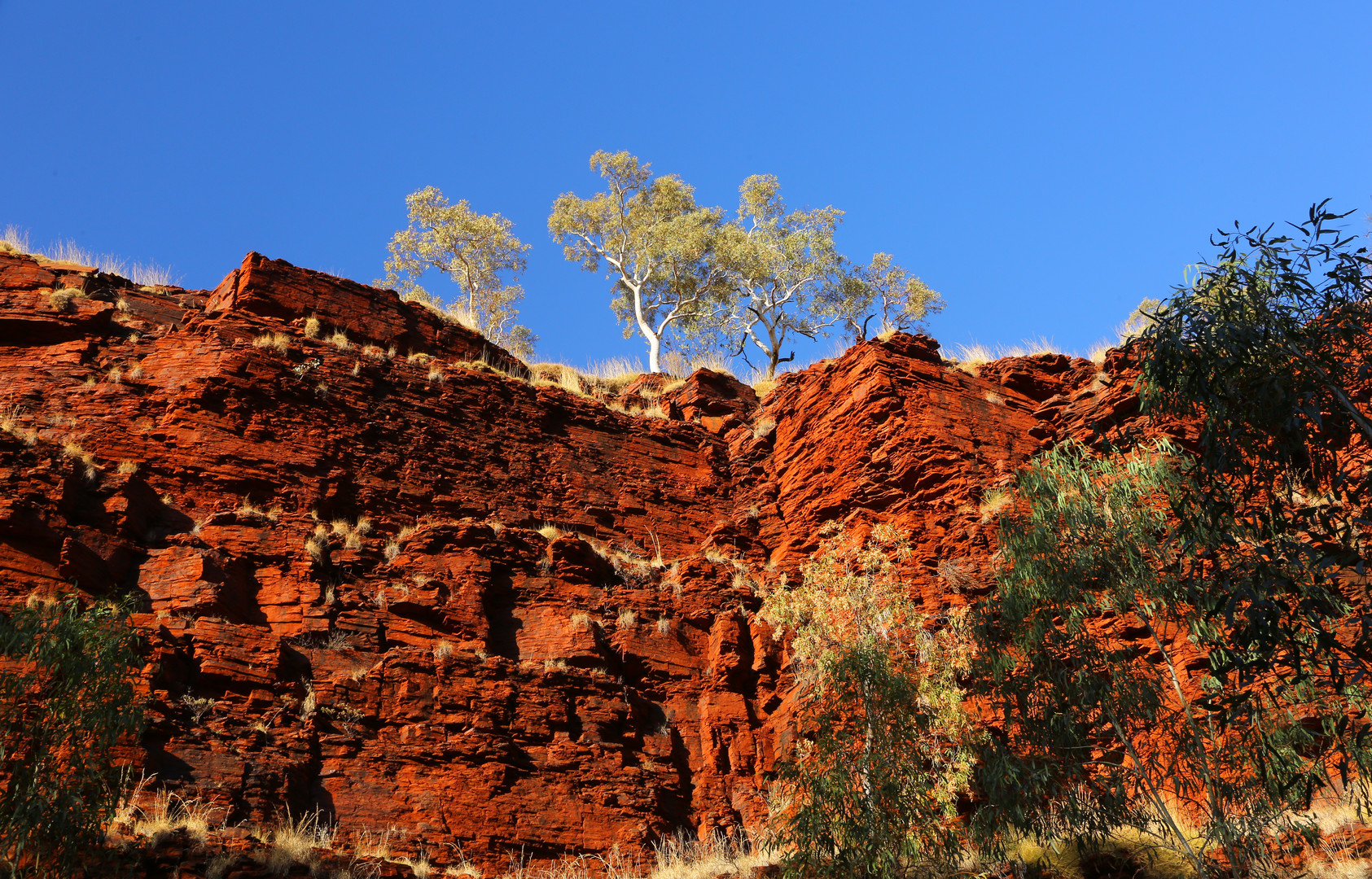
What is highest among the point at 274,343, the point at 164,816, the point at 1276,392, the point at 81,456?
the point at 274,343

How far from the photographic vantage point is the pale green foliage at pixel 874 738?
1352 centimetres

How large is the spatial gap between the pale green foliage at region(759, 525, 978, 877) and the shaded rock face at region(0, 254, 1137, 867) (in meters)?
3.35

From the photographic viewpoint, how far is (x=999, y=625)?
47.9 ft

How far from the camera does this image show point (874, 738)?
47.5 feet

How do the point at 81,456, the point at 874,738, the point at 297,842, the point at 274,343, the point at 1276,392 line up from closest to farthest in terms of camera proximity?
the point at 1276,392 → the point at 297,842 → the point at 874,738 → the point at 81,456 → the point at 274,343

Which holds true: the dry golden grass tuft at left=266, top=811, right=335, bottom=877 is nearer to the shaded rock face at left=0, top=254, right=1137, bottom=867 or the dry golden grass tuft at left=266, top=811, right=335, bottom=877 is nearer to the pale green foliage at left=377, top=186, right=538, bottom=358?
the shaded rock face at left=0, top=254, right=1137, bottom=867

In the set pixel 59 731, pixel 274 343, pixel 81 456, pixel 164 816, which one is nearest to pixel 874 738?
pixel 164 816

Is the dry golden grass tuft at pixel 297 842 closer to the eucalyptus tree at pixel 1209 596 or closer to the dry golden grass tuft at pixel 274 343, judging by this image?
the eucalyptus tree at pixel 1209 596

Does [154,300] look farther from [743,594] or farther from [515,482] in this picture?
[743,594]

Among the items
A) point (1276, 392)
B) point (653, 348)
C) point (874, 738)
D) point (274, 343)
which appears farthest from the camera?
point (653, 348)

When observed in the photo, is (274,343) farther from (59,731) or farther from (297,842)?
A: (59,731)

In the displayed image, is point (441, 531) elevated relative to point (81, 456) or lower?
lower

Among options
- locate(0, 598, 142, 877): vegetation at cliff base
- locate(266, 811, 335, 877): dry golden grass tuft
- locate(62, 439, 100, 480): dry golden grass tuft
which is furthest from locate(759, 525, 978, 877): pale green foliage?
locate(62, 439, 100, 480): dry golden grass tuft

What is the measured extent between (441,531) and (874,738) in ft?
35.1
